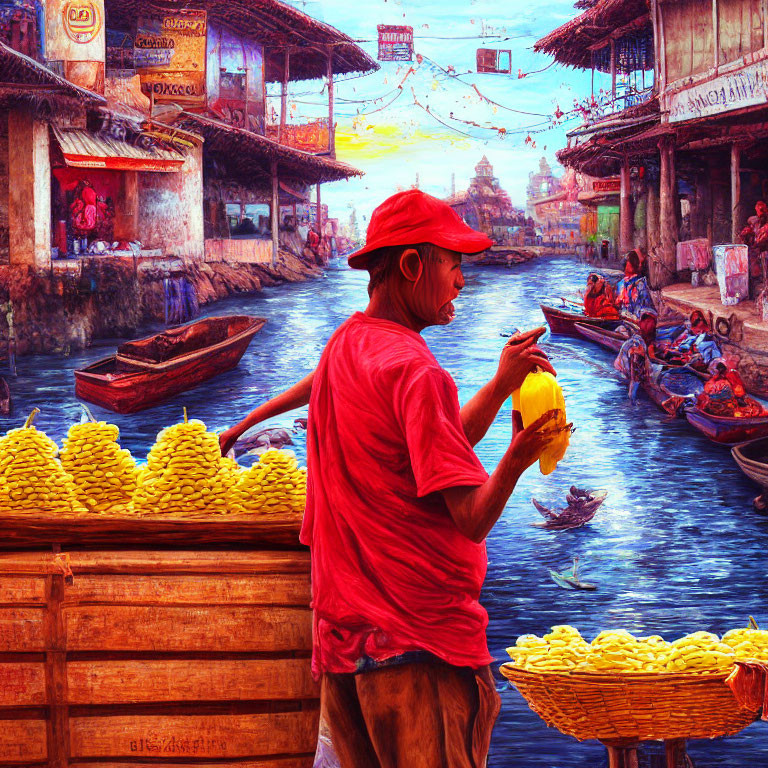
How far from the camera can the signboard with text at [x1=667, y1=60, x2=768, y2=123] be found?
4.21 metres

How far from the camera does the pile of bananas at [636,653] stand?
7.84 ft

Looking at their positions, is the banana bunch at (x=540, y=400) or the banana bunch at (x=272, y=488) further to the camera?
the banana bunch at (x=272, y=488)

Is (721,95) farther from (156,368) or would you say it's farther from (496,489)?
(496,489)

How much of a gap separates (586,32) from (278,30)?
134 cm

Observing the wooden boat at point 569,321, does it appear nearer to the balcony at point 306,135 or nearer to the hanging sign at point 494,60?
the hanging sign at point 494,60

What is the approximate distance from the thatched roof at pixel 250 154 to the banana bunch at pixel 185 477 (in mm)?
1727

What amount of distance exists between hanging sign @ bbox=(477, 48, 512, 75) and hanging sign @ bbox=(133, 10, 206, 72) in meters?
1.20

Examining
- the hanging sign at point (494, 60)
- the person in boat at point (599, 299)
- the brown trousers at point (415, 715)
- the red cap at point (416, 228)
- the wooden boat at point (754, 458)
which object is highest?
the hanging sign at point (494, 60)

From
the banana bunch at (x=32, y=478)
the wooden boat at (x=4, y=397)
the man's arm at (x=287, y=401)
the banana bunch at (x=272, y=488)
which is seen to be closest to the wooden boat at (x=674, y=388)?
the banana bunch at (x=272, y=488)

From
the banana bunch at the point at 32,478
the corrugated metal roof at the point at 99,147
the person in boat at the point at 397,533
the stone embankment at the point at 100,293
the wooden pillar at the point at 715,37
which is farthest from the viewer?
the corrugated metal roof at the point at 99,147

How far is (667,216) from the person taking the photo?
4324 mm

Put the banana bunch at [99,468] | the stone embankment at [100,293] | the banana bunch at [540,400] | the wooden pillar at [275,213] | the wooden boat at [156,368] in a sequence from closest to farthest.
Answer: the banana bunch at [540,400] → the banana bunch at [99,468] → the wooden boat at [156,368] → the stone embankment at [100,293] → the wooden pillar at [275,213]

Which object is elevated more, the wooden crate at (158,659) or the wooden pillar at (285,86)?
the wooden pillar at (285,86)

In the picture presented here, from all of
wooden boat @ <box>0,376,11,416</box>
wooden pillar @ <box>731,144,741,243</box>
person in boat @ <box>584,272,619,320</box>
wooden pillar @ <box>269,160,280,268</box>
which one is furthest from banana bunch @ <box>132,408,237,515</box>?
wooden pillar @ <box>731,144,741,243</box>
